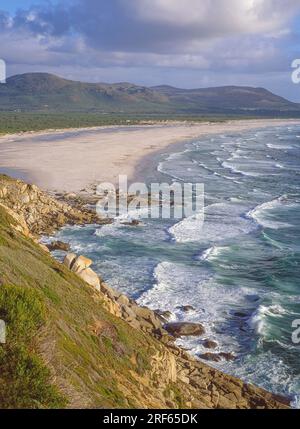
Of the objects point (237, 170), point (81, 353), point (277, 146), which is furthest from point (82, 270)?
point (277, 146)

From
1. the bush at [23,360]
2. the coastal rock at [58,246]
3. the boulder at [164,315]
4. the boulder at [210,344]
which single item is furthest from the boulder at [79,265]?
the coastal rock at [58,246]

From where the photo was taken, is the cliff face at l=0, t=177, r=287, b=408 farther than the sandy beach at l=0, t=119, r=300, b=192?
No

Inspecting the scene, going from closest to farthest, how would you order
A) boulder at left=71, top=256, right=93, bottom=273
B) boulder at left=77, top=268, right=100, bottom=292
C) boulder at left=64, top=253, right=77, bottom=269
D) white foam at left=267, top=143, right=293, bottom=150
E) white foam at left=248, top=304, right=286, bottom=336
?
1. boulder at left=77, top=268, right=100, bottom=292
2. boulder at left=71, top=256, right=93, bottom=273
3. boulder at left=64, top=253, right=77, bottom=269
4. white foam at left=248, top=304, right=286, bottom=336
5. white foam at left=267, top=143, right=293, bottom=150

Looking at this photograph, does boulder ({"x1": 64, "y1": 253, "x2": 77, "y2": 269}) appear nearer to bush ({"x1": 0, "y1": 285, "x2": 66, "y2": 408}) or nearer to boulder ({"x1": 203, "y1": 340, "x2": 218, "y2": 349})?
boulder ({"x1": 203, "y1": 340, "x2": 218, "y2": 349})

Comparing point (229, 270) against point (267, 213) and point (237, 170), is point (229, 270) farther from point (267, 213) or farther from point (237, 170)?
point (237, 170)

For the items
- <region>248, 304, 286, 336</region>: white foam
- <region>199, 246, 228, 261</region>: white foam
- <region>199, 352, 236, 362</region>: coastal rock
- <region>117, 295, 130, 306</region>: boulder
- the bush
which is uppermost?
the bush

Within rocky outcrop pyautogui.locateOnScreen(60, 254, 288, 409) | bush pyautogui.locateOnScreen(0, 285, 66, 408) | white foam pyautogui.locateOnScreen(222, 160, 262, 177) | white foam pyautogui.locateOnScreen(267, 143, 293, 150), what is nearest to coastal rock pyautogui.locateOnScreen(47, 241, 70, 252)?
rocky outcrop pyautogui.locateOnScreen(60, 254, 288, 409)

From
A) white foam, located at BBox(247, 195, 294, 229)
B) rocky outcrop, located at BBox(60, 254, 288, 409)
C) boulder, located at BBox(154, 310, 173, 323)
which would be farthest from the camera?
white foam, located at BBox(247, 195, 294, 229)
